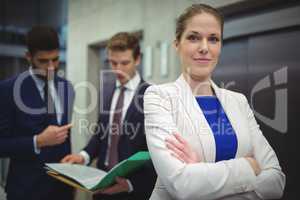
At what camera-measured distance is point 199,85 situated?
112 centimetres

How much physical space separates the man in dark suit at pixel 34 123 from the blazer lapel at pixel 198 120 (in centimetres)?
69

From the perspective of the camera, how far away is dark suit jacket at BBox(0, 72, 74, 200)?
146cm

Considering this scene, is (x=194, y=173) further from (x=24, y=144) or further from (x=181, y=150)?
(x=24, y=144)

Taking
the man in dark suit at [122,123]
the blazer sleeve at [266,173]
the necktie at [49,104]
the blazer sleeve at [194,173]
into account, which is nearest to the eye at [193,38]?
the blazer sleeve at [194,173]

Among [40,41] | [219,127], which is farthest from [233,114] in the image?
[40,41]

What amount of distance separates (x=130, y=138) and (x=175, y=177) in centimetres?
66

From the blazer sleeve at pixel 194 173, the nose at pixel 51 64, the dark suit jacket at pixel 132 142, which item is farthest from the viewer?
the nose at pixel 51 64

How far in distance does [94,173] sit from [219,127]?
2.07 feet

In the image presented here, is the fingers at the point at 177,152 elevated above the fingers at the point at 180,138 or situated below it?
below

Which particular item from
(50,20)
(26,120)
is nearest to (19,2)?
(50,20)

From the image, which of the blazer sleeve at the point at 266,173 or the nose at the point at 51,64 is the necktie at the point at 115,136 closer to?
the nose at the point at 51,64

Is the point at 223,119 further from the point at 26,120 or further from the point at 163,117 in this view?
the point at 26,120

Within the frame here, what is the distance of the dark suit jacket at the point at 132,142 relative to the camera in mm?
1415

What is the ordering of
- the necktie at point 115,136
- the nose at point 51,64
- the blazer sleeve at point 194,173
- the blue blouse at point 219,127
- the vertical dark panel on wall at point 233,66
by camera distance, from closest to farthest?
the blazer sleeve at point 194,173, the blue blouse at point 219,127, the nose at point 51,64, the necktie at point 115,136, the vertical dark panel on wall at point 233,66
